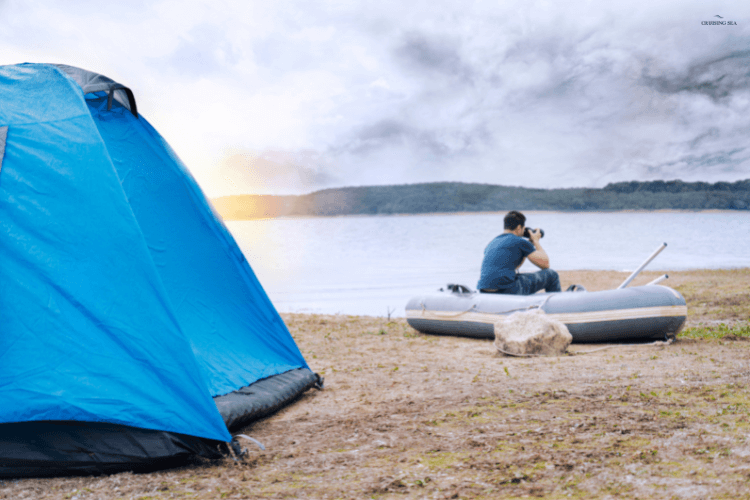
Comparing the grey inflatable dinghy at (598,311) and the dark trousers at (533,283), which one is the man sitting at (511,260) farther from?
the grey inflatable dinghy at (598,311)

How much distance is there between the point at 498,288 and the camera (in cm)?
836

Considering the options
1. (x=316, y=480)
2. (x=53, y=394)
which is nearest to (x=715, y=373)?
(x=316, y=480)

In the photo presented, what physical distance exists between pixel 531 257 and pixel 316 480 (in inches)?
240

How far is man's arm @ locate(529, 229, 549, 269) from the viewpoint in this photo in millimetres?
8312

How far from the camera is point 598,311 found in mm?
7191

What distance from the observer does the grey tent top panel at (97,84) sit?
373cm

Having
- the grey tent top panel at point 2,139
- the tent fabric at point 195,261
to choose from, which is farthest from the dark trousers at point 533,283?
the grey tent top panel at point 2,139

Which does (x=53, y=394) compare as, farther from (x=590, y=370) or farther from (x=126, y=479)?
(x=590, y=370)

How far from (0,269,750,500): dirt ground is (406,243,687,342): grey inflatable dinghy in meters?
0.60

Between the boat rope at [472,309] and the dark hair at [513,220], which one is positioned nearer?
the boat rope at [472,309]

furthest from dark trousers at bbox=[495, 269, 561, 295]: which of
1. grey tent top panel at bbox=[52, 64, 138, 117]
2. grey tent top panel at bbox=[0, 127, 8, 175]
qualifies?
grey tent top panel at bbox=[0, 127, 8, 175]

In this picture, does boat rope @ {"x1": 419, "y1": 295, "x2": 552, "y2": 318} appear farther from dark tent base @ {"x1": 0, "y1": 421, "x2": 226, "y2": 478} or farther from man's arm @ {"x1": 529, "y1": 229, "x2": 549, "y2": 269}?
dark tent base @ {"x1": 0, "y1": 421, "x2": 226, "y2": 478}

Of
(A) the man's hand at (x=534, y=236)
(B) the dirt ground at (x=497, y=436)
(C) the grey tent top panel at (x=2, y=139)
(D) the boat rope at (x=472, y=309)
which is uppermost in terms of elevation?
(C) the grey tent top panel at (x=2, y=139)

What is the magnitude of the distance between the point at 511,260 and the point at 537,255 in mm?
430
